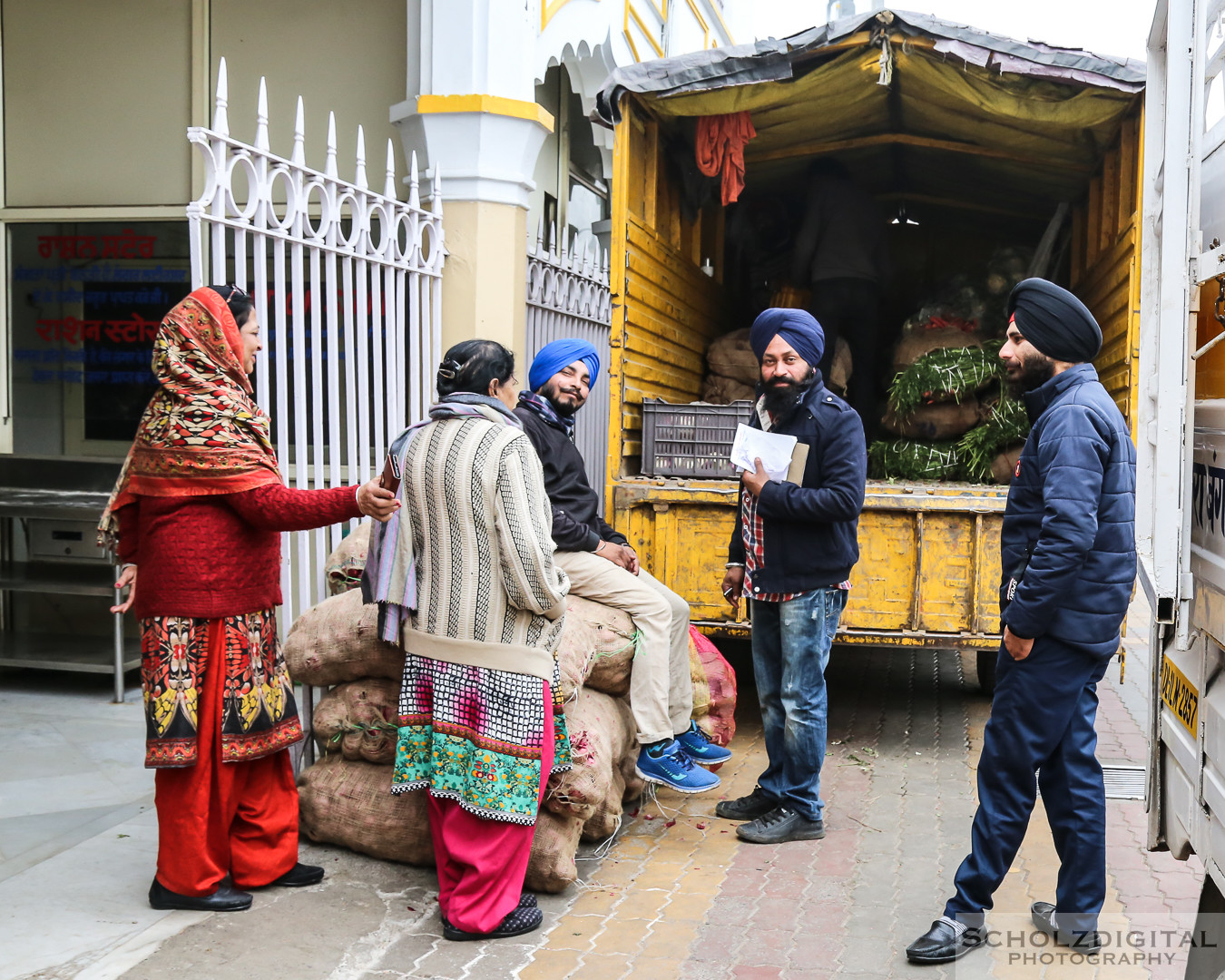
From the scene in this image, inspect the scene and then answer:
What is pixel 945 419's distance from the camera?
22.5 feet

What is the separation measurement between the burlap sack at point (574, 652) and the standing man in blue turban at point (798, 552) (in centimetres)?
66

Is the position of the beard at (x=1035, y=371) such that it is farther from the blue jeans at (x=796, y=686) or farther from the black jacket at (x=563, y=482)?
the black jacket at (x=563, y=482)

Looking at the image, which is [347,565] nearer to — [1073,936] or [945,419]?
[1073,936]

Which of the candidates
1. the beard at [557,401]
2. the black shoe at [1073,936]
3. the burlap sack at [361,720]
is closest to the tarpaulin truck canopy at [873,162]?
the beard at [557,401]

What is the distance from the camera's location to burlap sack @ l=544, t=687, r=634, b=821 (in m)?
3.84

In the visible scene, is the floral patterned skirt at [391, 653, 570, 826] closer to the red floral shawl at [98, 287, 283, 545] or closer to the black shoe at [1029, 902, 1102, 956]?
the red floral shawl at [98, 287, 283, 545]

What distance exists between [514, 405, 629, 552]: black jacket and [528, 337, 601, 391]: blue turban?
0.49 ft

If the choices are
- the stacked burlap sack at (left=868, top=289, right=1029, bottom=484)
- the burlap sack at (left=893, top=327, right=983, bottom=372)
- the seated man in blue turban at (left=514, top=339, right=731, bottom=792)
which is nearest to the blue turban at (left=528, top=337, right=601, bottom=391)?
the seated man in blue turban at (left=514, top=339, right=731, bottom=792)

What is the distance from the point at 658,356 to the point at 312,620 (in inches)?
131

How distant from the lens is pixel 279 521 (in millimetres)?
3494

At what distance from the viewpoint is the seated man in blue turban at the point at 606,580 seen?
4.52m

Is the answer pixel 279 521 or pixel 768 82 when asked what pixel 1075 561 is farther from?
pixel 768 82

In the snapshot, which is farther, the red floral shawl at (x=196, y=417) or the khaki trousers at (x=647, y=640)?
the khaki trousers at (x=647, y=640)

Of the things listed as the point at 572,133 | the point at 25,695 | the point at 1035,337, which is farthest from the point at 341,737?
the point at 572,133
